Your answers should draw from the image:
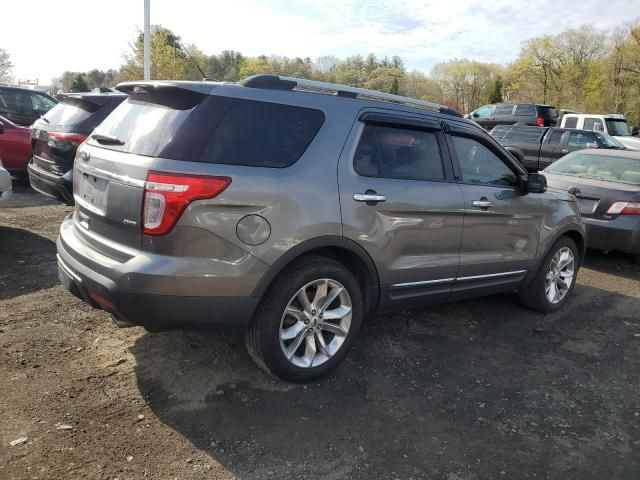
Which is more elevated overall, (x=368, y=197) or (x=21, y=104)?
(x=21, y=104)

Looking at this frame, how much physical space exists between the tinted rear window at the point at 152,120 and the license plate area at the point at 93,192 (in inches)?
8.8

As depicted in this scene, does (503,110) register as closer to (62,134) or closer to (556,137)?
(556,137)

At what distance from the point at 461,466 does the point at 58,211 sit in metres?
6.98

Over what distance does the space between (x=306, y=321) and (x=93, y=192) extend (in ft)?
5.00

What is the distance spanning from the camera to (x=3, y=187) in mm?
6289

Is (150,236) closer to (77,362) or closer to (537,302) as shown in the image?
(77,362)

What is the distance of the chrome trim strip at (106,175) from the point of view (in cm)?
286

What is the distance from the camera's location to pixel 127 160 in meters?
3.00

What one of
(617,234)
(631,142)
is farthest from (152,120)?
(631,142)

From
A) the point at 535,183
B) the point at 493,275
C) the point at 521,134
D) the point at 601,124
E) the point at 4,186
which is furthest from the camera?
the point at 601,124

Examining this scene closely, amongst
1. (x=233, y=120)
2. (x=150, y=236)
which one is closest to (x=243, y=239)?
(x=150, y=236)

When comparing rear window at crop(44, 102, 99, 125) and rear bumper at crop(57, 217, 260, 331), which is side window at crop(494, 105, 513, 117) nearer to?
rear window at crop(44, 102, 99, 125)

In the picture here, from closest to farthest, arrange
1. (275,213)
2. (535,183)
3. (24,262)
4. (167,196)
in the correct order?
1. (167,196)
2. (275,213)
3. (535,183)
4. (24,262)

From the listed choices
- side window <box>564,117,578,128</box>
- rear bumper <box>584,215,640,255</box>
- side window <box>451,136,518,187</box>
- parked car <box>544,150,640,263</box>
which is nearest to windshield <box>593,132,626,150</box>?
side window <box>564,117,578,128</box>
